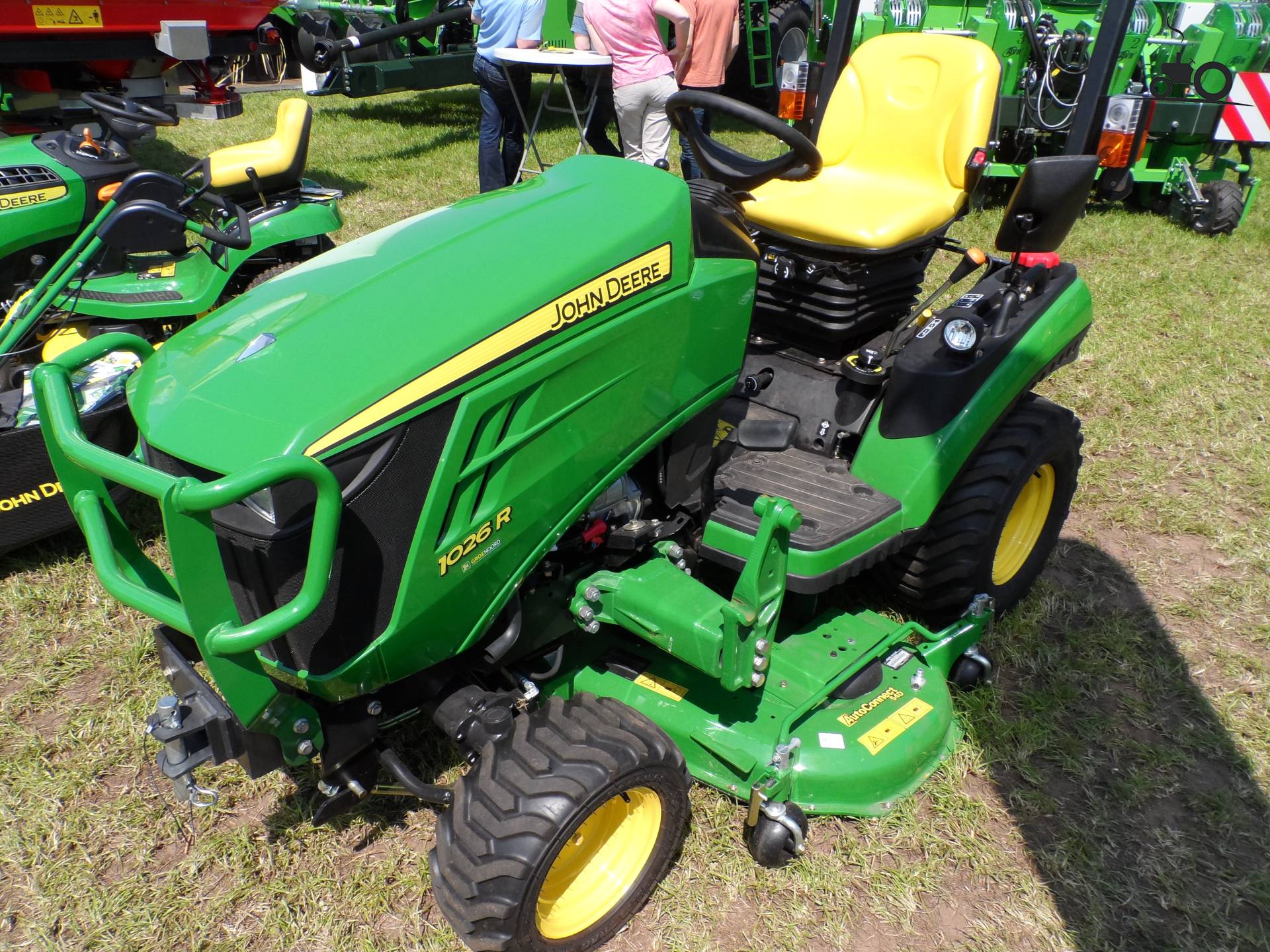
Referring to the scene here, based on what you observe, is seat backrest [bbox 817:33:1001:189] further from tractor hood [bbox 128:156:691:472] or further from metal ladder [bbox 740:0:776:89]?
metal ladder [bbox 740:0:776:89]

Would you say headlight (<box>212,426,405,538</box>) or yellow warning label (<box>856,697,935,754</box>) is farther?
yellow warning label (<box>856,697,935,754</box>)

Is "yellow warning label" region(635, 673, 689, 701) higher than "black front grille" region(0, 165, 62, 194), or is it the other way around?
"black front grille" region(0, 165, 62, 194)

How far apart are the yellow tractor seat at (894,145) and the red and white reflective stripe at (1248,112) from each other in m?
4.48

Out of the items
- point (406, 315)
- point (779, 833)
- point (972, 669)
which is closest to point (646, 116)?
point (972, 669)

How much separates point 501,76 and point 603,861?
17.7 ft

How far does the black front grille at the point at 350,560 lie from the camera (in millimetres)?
1596

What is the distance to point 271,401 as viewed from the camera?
1.61 m

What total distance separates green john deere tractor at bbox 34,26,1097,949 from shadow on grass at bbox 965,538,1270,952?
0.23 metres

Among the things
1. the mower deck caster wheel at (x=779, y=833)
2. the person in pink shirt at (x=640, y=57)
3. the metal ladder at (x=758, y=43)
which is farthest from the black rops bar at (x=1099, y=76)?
the metal ladder at (x=758, y=43)

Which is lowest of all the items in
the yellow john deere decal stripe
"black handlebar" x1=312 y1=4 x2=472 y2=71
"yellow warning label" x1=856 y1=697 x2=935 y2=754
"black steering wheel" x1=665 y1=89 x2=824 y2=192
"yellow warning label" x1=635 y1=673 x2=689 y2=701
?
"yellow warning label" x1=856 y1=697 x2=935 y2=754

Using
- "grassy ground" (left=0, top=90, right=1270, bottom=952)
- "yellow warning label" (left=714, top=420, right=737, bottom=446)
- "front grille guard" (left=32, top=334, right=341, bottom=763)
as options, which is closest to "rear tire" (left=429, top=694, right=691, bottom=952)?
"grassy ground" (left=0, top=90, right=1270, bottom=952)

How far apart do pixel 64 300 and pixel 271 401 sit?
250 centimetres

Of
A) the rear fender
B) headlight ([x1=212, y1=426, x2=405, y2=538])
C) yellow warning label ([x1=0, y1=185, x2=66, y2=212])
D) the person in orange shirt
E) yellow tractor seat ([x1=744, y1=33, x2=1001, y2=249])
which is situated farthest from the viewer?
the person in orange shirt

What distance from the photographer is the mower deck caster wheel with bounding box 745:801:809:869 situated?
213cm
